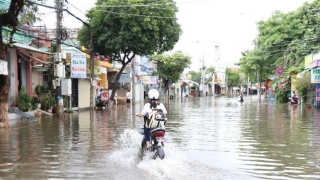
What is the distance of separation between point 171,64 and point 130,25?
30.1m

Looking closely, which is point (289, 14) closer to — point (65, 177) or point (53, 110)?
point (53, 110)

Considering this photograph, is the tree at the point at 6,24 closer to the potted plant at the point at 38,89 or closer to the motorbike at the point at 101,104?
the potted plant at the point at 38,89

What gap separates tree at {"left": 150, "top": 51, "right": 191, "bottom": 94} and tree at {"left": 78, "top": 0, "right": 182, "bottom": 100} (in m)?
26.2

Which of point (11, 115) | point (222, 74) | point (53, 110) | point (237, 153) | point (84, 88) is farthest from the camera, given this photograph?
point (222, 74)

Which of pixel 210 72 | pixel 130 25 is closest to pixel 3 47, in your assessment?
pixel 130 25

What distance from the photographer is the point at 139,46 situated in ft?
95.0

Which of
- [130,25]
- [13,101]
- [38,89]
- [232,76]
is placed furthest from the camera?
[232,76]

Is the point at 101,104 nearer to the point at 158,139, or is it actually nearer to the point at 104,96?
the point at 104,96

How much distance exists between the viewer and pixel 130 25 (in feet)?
91.5

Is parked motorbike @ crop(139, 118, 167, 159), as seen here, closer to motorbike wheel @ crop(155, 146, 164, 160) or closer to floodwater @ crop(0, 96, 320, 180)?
motorbike wheel @ crop(155, 146, 164, 160)

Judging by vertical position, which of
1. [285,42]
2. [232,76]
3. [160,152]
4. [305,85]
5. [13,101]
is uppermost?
[285,42]

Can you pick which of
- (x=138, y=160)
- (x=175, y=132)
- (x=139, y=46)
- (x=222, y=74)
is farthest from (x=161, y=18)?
(x=222, y=74)

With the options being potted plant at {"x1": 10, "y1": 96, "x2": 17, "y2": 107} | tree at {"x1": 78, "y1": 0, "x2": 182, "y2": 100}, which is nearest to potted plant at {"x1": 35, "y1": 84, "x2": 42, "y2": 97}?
potted plant at {"x1": 10, "y1": 96, "x2": 17, "y2": 107}

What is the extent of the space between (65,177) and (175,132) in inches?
289
